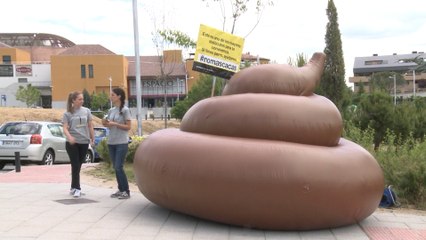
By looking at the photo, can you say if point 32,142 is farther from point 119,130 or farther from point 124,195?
point 119,130

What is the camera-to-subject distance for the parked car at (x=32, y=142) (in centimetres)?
1428

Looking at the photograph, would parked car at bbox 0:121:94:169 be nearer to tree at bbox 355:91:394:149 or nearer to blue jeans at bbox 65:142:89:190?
blue jeans at bbox 65:142:89:190

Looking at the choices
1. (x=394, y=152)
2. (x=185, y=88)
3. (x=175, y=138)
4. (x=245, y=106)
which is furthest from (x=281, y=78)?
(x=185, y=88)

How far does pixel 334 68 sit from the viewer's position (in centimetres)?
1684

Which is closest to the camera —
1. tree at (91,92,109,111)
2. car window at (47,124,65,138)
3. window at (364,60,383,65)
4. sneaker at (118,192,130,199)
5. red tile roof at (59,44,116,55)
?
sneaker at (118,192,130,199)

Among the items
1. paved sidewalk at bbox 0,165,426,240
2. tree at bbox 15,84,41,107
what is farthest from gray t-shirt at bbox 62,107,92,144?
tree at bbox 15,84,41,107

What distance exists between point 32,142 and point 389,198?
9999 mm

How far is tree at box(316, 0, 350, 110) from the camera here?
16812 mm

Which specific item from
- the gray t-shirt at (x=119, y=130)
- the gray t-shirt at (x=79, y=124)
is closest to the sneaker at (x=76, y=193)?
the gray t-shirt at (x=79, y=124)

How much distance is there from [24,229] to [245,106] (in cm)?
302

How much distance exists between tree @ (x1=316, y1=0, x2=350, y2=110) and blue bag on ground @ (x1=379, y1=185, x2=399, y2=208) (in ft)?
28.9

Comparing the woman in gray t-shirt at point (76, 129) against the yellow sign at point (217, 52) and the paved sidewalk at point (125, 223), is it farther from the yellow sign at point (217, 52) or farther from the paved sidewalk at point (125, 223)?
the yellow sign at point (217, 52)

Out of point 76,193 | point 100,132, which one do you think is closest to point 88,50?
point 100,132

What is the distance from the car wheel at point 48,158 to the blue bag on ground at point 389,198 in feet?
32.7
